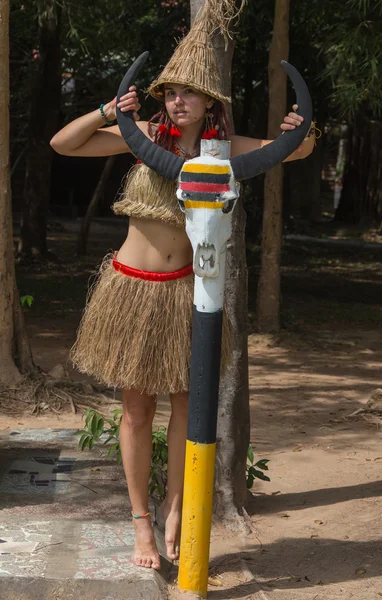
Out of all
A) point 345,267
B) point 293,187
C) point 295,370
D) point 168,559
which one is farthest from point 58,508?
point 293,187

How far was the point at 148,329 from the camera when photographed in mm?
3422

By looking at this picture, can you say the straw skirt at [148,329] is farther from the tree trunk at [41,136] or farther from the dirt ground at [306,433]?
the tree trunk at [41,136]

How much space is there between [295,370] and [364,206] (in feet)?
56.4

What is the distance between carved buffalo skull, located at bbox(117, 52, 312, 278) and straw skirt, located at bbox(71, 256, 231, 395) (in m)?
0.23

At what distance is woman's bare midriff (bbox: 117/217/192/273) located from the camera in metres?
3.44

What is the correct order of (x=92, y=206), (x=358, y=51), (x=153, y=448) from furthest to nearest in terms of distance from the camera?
(x=92, y=206) → (x=358, y=51) → (x=153, y=448)

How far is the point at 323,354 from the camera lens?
8.91m

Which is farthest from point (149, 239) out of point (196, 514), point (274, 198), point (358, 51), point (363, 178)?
point (363, 178)

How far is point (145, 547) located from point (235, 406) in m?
1.10

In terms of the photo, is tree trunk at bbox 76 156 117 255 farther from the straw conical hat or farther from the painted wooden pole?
the painted wooden pole

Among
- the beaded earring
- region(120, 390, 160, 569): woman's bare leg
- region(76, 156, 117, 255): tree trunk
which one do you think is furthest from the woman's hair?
region(76, 156, 117, 255): tree trunk

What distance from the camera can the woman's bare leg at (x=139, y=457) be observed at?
11.6 feet

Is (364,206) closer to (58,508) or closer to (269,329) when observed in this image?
(269,329)

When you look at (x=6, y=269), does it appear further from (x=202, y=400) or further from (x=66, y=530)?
(x=202, y=400)
